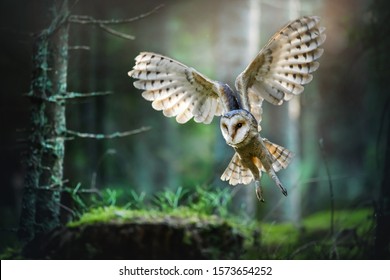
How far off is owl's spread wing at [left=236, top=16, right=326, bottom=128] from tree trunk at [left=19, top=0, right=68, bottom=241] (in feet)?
2.94

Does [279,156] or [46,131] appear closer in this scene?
[279,156]

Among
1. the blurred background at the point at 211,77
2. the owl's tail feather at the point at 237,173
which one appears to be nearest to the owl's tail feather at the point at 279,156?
the owl's tail feather at the point at 237,173

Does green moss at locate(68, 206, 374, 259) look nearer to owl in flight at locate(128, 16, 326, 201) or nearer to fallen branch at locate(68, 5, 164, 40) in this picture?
owl in flight at locate(128, 16, 326, 201)

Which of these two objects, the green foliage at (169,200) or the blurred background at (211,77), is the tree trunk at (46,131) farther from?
the green foliage at (169,200)

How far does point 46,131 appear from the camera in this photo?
90.8 inches

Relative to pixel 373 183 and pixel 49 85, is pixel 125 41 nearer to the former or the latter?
pixel 49 85

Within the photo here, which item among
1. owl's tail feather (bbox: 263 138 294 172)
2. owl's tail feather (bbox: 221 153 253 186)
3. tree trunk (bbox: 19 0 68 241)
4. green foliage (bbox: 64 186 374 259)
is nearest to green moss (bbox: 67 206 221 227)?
green foliage (bbox: 64 186 374 259)

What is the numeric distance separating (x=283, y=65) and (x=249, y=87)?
0.13 metres

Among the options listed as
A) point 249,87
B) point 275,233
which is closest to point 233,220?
point 275,233

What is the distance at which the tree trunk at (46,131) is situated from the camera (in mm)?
2295

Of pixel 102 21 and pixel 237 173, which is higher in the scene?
pixel 102 21

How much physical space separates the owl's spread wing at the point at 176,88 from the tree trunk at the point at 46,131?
1.98 feet

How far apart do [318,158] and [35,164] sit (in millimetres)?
2372

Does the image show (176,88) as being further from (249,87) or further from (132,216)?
(132,216)
